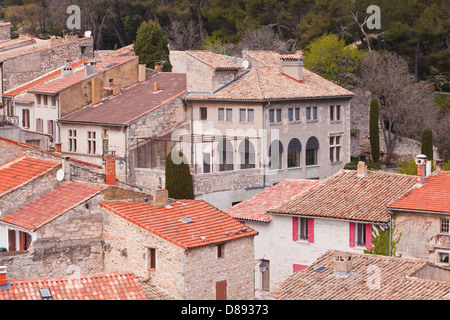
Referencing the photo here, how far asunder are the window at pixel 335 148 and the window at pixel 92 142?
1386 centimetres

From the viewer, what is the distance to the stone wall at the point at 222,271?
2934cm

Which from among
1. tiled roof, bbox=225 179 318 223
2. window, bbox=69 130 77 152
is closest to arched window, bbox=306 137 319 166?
tiled roof, bbox=225 179 318 223

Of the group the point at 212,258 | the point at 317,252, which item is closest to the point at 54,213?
the point at 212,258

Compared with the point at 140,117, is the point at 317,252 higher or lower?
lower

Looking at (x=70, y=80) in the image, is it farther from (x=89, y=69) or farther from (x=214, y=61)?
(x=214, y=61)

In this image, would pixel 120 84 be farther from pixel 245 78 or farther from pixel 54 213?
pixel 54 213

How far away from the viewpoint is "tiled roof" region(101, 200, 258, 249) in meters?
29.9

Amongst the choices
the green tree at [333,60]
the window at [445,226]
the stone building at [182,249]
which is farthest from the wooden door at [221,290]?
the green tree at [333,60]

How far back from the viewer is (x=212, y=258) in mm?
30094

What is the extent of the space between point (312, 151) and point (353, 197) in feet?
58.7

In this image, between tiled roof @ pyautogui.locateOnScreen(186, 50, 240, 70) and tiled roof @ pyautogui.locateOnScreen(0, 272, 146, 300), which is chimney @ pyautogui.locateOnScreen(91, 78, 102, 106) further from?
tiled roof @ pyautogui.locateOnScreen(0, 272, 146, 300)

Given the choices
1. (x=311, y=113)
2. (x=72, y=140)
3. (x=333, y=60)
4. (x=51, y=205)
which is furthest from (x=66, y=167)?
(x=333, y=60)
